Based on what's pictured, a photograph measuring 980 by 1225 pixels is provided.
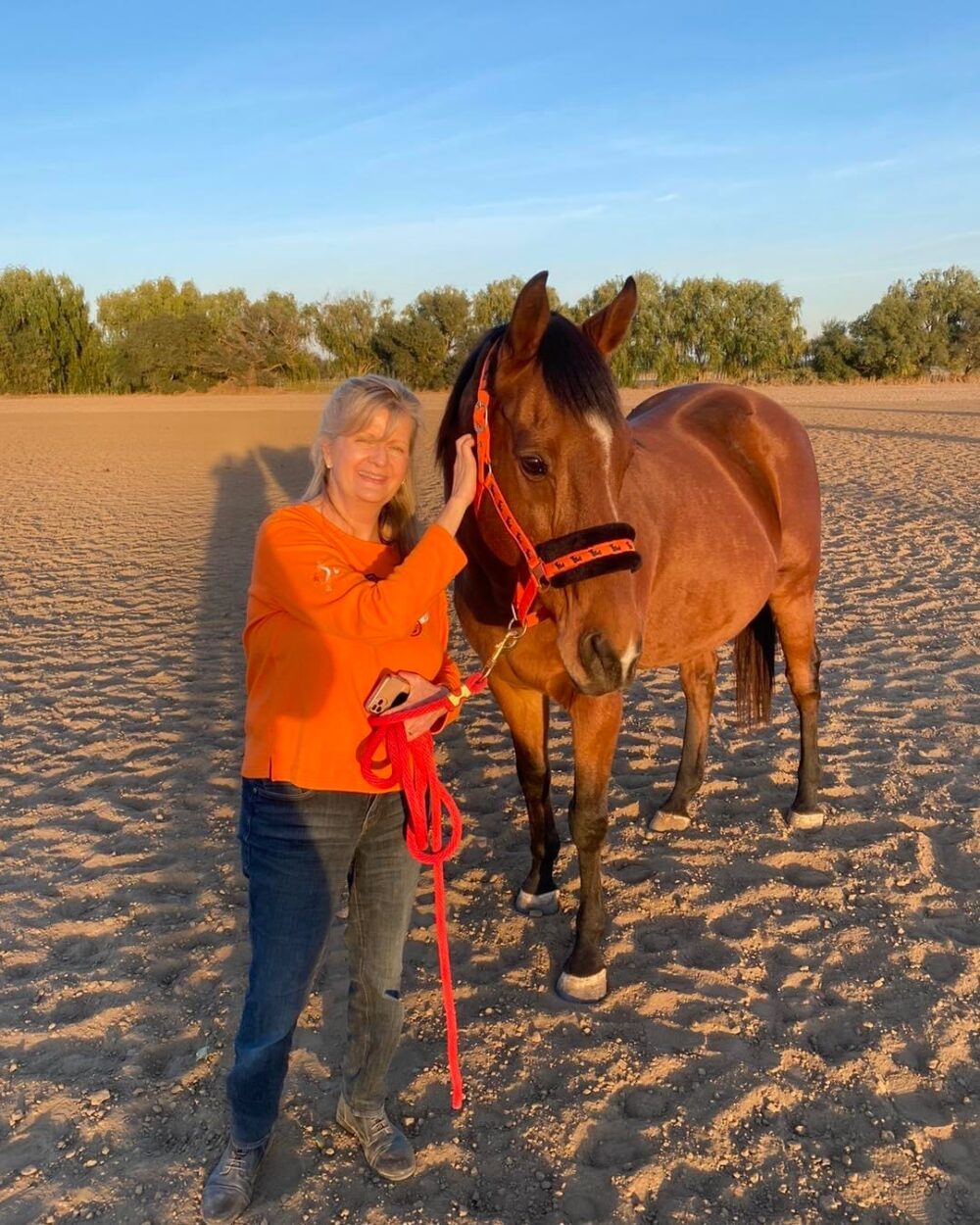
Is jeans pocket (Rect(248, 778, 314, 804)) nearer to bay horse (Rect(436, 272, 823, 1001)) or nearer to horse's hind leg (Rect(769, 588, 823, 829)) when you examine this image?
bay horse (Rect(436, 272, 823, 1001))

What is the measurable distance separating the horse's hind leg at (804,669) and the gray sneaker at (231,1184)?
2.65m

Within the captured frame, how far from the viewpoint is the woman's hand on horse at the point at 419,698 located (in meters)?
1.81

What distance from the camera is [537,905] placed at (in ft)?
10.1

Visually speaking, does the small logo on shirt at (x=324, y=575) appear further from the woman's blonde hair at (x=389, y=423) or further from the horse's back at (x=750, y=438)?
the horse's back at (x=750, y=438)

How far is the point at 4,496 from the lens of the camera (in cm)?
1319

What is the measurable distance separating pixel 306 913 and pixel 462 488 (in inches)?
39.4

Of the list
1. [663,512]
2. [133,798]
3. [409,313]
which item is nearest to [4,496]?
[133,798]

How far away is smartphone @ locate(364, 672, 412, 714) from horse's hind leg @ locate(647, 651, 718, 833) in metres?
2.08

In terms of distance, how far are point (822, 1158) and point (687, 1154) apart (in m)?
0.33

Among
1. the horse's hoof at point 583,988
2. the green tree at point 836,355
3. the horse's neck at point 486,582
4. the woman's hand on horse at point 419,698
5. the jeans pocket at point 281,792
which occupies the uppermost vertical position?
the green tree at point 836,355

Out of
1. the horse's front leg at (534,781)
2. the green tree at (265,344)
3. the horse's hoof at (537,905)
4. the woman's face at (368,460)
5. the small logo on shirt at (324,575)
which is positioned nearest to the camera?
the small logo on shirt at (324,575)

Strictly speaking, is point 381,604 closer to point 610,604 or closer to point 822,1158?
point 610,604

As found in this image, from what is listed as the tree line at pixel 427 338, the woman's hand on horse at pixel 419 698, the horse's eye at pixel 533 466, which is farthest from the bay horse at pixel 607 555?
the tree line at pixel 427 338

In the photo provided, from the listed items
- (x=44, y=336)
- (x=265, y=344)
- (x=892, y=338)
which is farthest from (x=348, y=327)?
(x=892, y=338)
